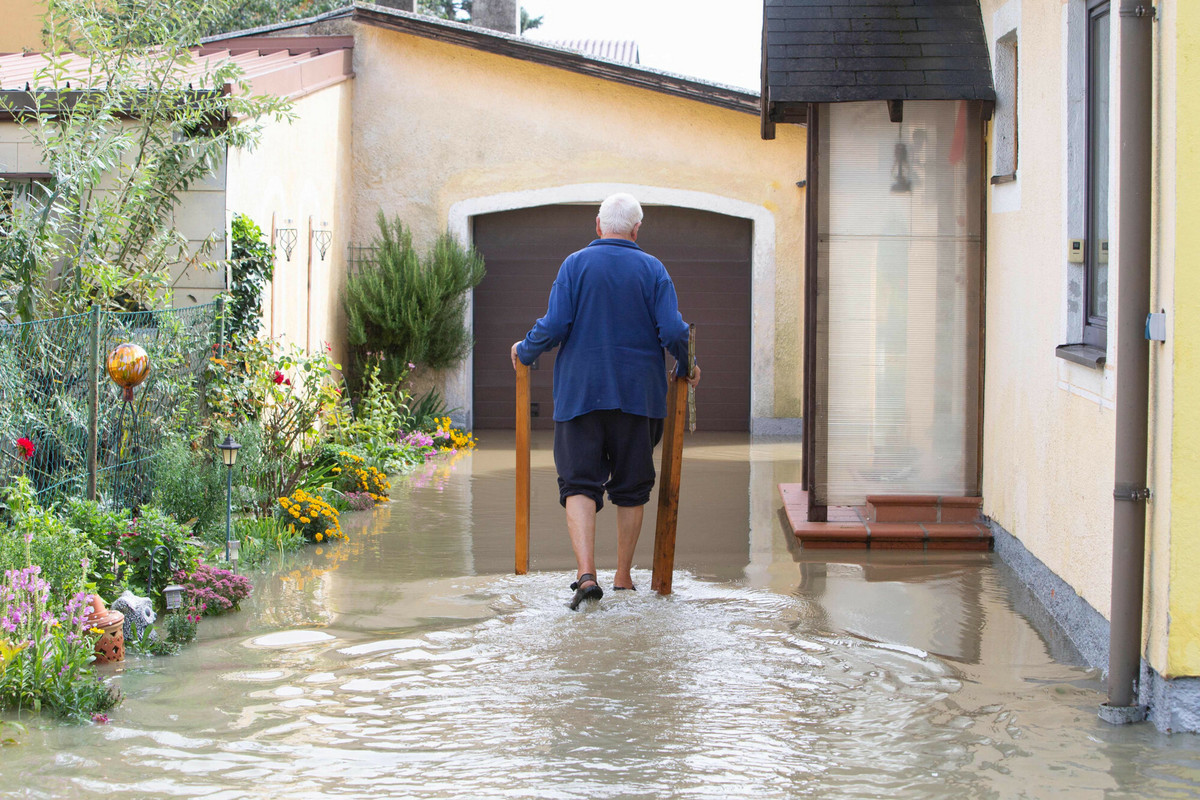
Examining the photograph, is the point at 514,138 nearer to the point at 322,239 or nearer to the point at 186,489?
the point at 322,239

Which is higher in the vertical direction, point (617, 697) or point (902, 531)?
point (902, 531)

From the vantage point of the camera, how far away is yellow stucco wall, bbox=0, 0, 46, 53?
16.5m

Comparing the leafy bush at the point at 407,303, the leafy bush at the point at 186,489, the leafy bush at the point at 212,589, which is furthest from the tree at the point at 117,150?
the leafy bush at the point at 407,303

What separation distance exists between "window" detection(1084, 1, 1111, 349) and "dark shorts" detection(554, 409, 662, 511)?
6.34 feet

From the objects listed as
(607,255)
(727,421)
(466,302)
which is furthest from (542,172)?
(607,255)

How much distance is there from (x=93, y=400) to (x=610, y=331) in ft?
8.20

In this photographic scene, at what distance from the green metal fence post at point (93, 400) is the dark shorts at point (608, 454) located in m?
2.18

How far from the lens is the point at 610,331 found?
18.6 feet

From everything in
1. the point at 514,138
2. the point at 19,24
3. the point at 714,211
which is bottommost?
the point at 714,211

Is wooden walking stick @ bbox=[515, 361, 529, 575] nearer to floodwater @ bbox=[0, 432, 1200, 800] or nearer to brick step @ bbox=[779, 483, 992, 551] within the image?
floodwater @ bbox=[0, 432, 1200, 800]

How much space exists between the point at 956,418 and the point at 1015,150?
159 centimetres

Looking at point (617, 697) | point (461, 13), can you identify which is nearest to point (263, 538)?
point (617, 697)

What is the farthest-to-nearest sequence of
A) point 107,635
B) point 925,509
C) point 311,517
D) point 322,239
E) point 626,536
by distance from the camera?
point 322,239 < point 925,509 < point 311,517 < point 626,536 < point 107,635

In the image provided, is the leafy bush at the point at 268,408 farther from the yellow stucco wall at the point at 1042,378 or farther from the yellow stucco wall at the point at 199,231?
the yellow stucco wall at the point at 1042,378
